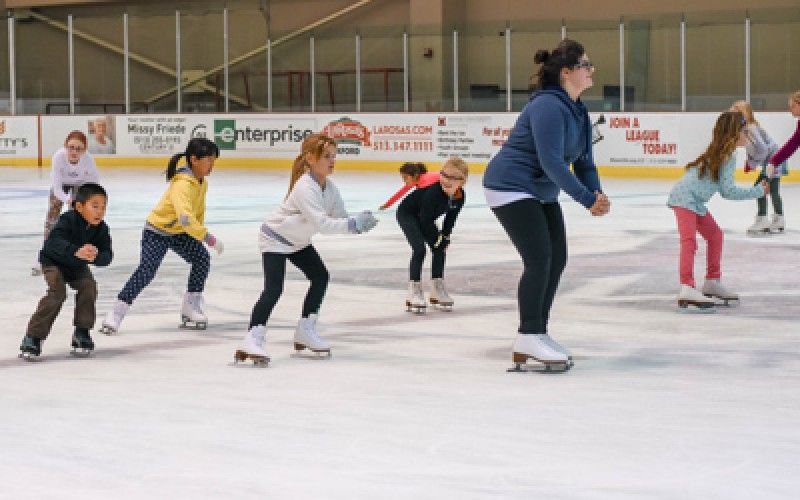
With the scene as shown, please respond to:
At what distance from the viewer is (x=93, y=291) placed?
745cm

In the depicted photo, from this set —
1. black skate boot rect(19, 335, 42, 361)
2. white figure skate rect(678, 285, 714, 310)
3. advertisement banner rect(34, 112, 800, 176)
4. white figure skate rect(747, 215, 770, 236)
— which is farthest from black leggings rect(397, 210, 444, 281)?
advertisement banner rect(34, 112, 800, 176)

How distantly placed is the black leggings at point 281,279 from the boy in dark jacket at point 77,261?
75 centimetres

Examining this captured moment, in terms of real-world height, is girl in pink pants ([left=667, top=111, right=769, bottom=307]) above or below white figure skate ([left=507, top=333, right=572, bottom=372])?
above

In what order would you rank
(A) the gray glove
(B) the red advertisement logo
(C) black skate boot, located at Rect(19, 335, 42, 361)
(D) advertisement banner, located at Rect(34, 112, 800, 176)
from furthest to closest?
1. (B) the red advertisement logo
2. (D) advertisement banner, located at Rect(34, 112, 800, 176)
3. (C) black skate boot, located at Rect(19, 335, 42, 361)
4. (A) the gray glove

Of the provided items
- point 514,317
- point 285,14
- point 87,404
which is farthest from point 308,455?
point 285,14

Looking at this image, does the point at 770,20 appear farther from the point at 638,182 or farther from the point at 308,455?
the point at 308,455

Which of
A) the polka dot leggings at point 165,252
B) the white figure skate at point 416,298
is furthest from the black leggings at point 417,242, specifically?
the polka dot leggings at point 165,252

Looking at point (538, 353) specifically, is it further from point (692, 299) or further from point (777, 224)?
point (777, 224)

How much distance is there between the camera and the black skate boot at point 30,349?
7316 mm

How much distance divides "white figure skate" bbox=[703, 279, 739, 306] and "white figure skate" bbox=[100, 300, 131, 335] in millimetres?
3574

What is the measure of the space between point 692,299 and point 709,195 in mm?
687

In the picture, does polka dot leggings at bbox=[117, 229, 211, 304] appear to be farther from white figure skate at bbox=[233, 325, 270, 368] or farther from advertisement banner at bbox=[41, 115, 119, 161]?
advertisement banner at bbox=[41, 115, 119, 161]

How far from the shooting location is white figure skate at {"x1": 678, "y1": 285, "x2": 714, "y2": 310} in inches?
361

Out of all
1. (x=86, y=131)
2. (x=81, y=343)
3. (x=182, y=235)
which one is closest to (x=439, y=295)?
(x=182, y=235)
